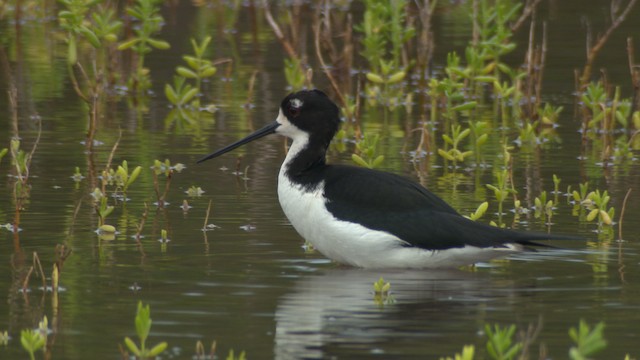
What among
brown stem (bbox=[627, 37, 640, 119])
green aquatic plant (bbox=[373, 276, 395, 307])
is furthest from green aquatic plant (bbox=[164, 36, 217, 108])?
green aquatic plant (bbox=[373, 276, 395, 307])

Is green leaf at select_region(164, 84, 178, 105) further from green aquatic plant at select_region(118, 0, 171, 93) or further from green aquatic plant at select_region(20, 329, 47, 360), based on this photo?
green aquatic plant at select_region(20, 329, 47, 360)

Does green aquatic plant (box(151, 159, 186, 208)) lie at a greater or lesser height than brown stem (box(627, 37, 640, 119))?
lesser

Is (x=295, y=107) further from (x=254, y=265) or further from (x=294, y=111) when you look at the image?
(x=254, y=265)

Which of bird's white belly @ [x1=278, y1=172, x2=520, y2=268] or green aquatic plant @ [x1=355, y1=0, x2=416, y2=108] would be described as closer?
bird's white belly @ [x1=278, y1=172, x2=520, y2=268]

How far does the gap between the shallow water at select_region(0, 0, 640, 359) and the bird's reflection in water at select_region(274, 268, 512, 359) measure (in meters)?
0.01

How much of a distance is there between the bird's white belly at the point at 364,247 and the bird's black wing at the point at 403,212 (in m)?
0.05

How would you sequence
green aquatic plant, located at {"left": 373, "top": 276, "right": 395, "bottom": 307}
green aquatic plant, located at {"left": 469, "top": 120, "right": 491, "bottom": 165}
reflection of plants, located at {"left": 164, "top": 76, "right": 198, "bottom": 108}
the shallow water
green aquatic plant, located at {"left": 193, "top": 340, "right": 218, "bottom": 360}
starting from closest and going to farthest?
green aquatic plant, located at {"left": 193, "top": 340, "right": 218, "bottom": 360}
the shallow water
green aquatic plant, located at {"left": 373, "top": 276, "right": 395, "bottom": 307}
green aquatic plant, located at {"left": 469, "top": 120, "right": 491, "bottom": 165}
reflection of plants, located at {"left": 164, "top": 76, "right": 198, "bottom": 108}

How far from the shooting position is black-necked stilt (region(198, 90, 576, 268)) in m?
8.68

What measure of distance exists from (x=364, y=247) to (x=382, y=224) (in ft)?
0.55

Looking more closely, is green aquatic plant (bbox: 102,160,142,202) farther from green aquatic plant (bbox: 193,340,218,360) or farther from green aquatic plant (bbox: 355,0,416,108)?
green aquatic plant (bbox: 355,0,416,108)

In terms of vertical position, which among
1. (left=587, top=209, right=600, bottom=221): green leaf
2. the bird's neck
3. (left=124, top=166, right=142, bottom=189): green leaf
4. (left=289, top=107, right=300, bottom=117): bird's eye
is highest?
(left=289, top=107, right=300, bottom=117): bird's eye

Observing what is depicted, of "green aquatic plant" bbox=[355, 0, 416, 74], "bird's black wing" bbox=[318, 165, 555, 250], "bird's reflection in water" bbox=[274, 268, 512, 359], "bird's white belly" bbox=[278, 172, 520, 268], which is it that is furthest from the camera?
"green aquatic plant" bbox=[355, 0, 416, 74]

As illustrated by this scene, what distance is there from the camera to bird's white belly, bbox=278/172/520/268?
877 cm

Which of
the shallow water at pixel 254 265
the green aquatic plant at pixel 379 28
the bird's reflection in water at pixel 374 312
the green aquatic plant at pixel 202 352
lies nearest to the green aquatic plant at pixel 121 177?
the shallow water at pixel 254 265
